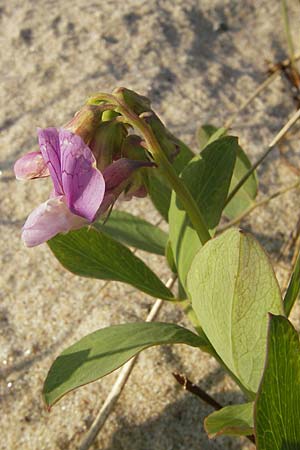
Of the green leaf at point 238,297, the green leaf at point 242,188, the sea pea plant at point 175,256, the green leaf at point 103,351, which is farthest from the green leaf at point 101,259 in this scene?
the green leaf at point 242,188

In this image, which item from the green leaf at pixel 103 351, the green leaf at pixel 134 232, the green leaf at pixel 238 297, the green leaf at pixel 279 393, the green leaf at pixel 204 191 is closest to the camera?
the green leaf at pixel 279 393

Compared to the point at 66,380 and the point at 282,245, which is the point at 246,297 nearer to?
the point at 66,380

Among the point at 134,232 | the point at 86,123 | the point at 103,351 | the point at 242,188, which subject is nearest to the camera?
the point at 86,123

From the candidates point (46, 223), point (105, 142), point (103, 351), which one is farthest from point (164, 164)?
point (103, 351)

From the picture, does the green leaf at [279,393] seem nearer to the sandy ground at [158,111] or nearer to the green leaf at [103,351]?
the green leaf at [103,351]

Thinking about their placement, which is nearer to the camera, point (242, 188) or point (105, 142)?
point (105, 142)

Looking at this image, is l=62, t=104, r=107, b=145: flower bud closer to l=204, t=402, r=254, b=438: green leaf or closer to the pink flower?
the pink flower

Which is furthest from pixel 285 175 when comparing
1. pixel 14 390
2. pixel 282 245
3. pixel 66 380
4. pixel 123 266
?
pixel 66 380

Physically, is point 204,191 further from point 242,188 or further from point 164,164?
point 242,188
